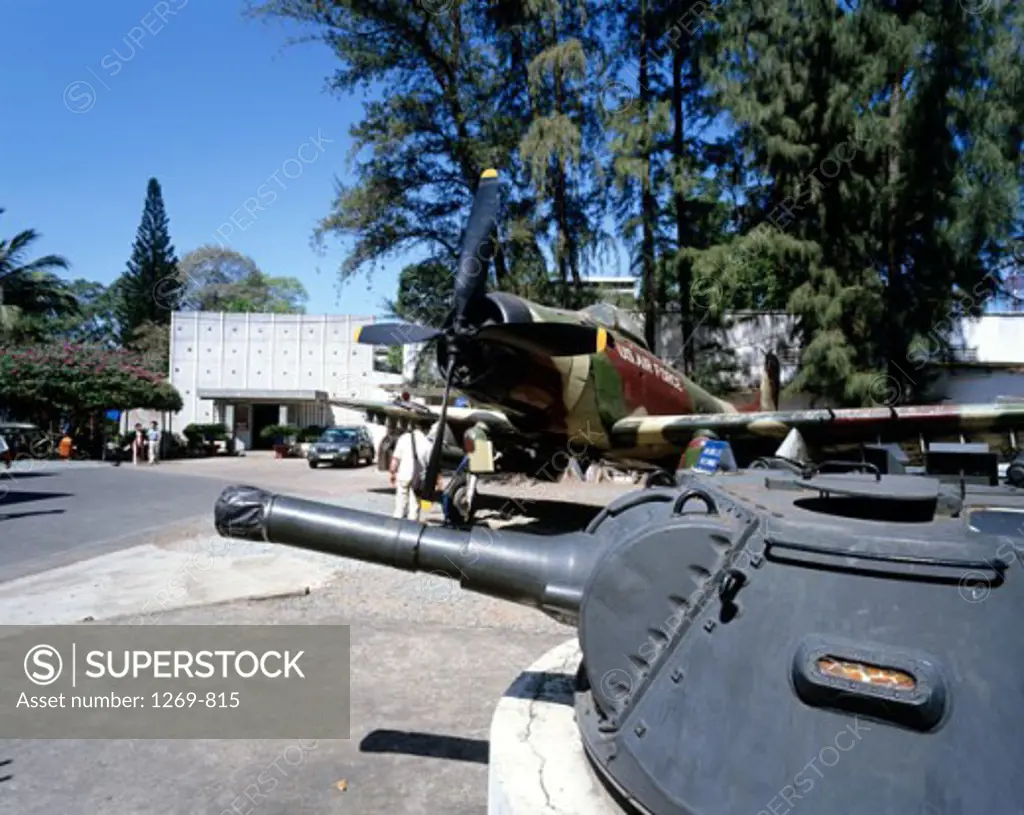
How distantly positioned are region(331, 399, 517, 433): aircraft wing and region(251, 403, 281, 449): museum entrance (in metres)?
22.1

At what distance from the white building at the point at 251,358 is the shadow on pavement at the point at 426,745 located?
3120cm

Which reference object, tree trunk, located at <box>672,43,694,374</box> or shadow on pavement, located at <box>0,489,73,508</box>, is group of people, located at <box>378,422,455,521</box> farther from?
tree trunk, located at <box>672,43,694,374</box>

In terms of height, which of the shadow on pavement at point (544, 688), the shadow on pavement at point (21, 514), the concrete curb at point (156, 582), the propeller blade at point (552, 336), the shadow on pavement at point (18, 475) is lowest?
the shadow on pavement at point (18, 475)

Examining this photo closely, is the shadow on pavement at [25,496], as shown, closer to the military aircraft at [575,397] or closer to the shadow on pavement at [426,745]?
the military aircraft at [575,397]

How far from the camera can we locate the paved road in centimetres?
930

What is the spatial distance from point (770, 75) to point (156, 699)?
17.4 m

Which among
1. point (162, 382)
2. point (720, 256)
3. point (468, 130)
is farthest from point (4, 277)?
point (720, 256)

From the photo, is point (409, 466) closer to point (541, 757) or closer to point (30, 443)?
point (541, 757)

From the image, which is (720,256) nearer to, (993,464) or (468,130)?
(468,130)

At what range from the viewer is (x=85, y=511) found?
1276 cm

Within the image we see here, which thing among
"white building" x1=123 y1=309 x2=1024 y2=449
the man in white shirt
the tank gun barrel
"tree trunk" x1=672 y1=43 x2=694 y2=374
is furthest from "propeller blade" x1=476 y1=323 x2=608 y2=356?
"white building" x1=123 y1=309 x2=1024 y2=449

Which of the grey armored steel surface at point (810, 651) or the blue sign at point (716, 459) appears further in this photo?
the blue sign at point (716, 459)

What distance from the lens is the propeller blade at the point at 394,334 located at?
9477 millimetres

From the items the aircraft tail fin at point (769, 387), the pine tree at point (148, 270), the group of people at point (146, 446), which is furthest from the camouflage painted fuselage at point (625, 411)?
the pine tree at point (148, 270)
